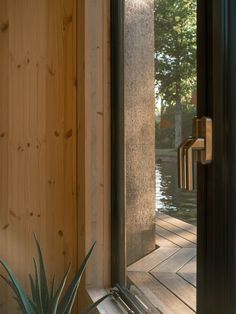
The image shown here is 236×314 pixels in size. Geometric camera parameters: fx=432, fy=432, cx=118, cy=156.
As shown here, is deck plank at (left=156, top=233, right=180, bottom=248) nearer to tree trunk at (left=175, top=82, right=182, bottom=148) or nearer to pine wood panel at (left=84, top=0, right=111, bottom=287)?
tree trunk at (left=175, top=82, right=182, bottom=148)

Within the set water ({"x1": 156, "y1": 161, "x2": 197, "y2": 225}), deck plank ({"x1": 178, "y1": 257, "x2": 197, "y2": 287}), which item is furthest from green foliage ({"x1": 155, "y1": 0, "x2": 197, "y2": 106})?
deck plank ({"x1": 178, "y1": 257, "x2": 197, "y2": 287})

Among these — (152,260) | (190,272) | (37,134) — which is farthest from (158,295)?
(37,134)

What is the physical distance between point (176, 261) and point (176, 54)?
611 mm

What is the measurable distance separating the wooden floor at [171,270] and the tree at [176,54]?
267 millimetres

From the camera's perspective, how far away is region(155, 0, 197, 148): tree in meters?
1.10

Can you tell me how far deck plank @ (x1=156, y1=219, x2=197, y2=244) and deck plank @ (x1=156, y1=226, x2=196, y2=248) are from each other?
0.4 inches

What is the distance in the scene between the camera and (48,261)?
2.21 metres

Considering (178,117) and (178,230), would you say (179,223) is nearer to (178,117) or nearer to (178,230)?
(178,230)

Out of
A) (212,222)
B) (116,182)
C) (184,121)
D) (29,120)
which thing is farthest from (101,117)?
(212,222)

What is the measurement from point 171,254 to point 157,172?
0.27 m

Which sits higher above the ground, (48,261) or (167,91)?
(167,91)

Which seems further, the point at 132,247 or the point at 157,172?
the point at 132,247

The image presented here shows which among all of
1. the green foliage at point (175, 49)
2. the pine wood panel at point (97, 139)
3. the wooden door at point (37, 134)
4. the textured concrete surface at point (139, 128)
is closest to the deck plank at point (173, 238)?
the textured concrete surface at point (139, 128)

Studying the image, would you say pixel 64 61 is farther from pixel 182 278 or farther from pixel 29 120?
pixel 182 278
